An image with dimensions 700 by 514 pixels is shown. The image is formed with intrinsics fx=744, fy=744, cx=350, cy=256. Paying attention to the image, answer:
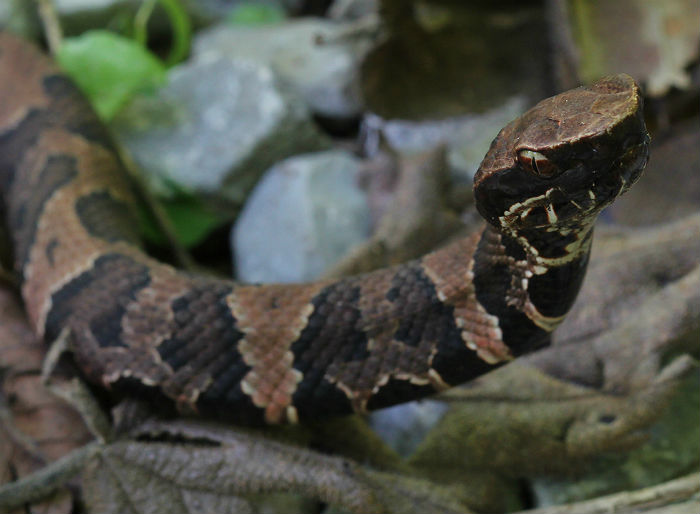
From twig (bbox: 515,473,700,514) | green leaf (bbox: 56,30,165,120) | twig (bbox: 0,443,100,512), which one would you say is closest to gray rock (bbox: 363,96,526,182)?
green leaf (bbox: 56,30,165,120)

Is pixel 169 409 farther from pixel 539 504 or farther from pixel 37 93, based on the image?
pixel 37 93

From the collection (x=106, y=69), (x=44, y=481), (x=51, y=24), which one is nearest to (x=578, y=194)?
(x=44, y=481)

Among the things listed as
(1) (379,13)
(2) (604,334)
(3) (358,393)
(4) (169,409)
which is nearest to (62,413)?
(4) (169,409)

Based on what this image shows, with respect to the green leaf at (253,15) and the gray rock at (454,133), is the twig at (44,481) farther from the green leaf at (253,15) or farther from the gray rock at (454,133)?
the green leaf at (253,15)

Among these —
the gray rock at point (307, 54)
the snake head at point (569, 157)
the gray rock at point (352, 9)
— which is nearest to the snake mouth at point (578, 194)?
the snake head at point (569, 157)

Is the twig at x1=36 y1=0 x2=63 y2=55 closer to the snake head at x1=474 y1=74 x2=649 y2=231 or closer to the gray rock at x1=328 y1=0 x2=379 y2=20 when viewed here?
the gray rock at x1=328 y1=0 x2=379 y2=20
